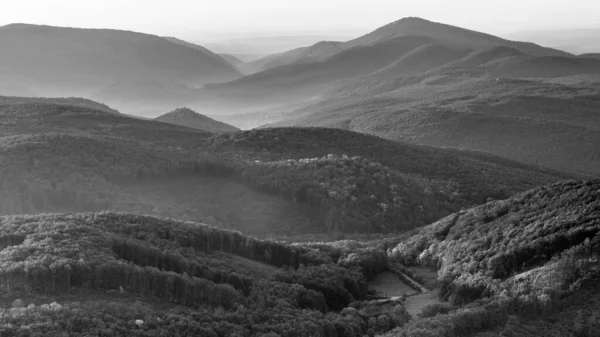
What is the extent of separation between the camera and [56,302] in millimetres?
22344

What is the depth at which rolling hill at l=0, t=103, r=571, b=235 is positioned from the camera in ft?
154

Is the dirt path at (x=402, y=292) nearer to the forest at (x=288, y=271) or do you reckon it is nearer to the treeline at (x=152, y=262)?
the forest at (x=288, y=271)

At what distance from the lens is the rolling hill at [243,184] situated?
46.9 meters

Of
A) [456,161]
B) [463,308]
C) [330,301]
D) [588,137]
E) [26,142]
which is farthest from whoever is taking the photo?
[588,137]

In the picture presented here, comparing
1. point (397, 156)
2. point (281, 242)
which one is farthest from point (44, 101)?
point (281, 242)

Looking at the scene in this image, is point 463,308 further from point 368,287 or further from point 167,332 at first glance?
point 167,332

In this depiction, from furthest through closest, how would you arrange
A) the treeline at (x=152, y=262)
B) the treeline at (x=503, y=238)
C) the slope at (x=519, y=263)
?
the treeline at (x=503, y=238) → the treeline at (x=152, y=262) → the slope at (x=519, y=263)

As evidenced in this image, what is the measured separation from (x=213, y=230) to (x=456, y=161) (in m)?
40.2

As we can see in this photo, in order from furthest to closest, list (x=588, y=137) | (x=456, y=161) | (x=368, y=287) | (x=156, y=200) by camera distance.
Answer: (x=588, y=137), (x=456, y=161), (x=156, y=200), (x=368, y=287)

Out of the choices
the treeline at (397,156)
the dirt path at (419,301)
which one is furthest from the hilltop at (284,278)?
the treeline at (397,156)

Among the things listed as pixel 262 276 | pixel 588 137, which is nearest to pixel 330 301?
pixel 262 276

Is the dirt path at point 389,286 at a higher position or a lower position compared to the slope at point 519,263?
lower

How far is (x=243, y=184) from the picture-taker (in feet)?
170

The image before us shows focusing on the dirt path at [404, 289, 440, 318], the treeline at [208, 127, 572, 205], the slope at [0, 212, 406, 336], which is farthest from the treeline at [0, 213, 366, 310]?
the treeline at [208, 127, 572, 205]
